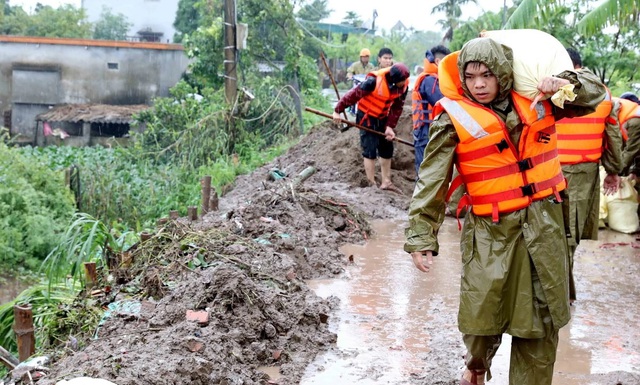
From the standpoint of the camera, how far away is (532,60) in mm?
3652

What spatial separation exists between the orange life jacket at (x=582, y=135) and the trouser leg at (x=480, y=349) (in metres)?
2.21

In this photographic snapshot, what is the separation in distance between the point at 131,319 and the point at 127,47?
22954 mm

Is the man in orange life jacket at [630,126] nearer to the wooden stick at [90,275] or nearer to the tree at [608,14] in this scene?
the tree at [608,14]

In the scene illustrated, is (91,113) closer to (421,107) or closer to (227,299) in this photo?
(421,107)

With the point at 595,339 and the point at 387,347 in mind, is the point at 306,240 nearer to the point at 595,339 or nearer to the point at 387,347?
the point at 387,347

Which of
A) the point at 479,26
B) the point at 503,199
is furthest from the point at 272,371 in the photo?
the point at 479,26

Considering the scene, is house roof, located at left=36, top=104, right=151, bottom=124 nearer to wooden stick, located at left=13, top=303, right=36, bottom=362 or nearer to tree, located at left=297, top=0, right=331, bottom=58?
tree, located at left=297, top=0, right=331, bottom=58

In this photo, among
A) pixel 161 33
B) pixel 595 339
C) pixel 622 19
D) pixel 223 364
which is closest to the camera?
pixel 223 364

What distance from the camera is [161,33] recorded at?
4253cm

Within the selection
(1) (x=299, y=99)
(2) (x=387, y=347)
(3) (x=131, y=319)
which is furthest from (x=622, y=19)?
(1) (x=299, y=99)

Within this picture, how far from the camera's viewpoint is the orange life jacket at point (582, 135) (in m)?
5.64

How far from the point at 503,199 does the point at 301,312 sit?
71.6 inches

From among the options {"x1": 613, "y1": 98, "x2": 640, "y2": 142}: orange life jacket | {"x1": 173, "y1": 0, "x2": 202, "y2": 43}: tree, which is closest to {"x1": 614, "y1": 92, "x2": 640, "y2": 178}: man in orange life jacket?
{"x1": 613, "y1": 98, "x2": 640, "y2": 142}: orange life jacket

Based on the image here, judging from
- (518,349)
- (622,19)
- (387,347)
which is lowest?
(387,347)
